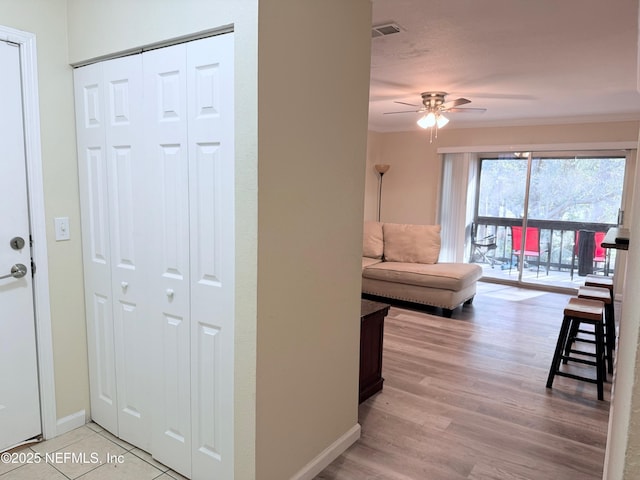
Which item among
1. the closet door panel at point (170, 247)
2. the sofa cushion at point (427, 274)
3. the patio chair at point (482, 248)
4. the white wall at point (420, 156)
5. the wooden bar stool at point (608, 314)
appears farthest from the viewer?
the patio chair at point (482, 248)

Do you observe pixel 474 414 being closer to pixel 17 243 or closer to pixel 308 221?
pixel 308 221

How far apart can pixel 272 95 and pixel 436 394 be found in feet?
7.66

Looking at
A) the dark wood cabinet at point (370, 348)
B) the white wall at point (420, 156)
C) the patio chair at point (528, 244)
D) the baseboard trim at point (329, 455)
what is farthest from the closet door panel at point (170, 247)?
the patio chair at point (528, 244)

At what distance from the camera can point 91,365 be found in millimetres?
2369

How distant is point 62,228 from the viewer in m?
2.24

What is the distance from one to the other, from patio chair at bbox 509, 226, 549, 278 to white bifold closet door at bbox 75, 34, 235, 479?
5.87 metres

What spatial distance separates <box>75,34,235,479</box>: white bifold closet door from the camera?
1.72 m

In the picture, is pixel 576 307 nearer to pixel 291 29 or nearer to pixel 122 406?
pixel 291 29

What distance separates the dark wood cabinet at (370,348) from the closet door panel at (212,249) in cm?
113

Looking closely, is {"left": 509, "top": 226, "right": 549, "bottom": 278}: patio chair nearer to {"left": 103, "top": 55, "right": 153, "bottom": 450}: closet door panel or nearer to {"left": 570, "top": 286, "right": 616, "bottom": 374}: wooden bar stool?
{"left": 570, "top": 286, "right": 616, "bottom": 374}: wooden bar stool

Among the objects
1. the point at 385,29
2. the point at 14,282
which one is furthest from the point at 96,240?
the point at 385,29

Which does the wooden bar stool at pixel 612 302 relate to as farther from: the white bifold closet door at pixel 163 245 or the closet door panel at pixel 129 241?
the closet door panel at pixel 129 241

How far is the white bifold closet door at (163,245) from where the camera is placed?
172cm

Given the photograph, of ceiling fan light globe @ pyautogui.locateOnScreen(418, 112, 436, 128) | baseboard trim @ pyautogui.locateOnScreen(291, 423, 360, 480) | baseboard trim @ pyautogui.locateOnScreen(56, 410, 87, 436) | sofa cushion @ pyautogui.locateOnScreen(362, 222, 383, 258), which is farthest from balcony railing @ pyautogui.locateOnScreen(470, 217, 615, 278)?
baseboard trim @ pyautogui.locateOnScreen(56, 410, 87, 436)
